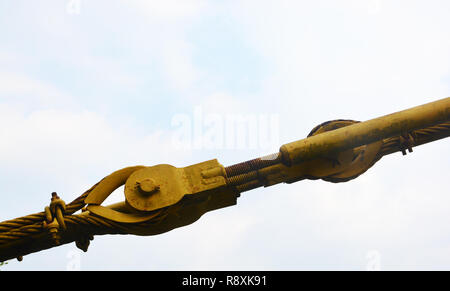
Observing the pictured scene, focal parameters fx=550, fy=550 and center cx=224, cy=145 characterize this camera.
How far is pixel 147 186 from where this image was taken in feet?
17.0

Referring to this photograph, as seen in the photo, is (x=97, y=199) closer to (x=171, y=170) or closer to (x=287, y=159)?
(x=171, y=170)

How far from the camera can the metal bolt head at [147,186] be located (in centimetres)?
516

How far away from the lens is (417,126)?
5430 millimetres

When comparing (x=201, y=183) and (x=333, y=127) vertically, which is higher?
(x=333, y=127)

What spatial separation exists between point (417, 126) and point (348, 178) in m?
0.85

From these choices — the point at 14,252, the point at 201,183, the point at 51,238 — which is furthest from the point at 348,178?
the point at 14,252

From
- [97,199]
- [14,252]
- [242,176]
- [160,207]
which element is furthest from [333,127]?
[14,252]

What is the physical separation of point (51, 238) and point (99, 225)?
464 mm

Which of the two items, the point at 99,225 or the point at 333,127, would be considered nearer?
the point at 99,225

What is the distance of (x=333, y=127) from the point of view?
560cm

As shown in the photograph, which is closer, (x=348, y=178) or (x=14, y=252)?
(x=14, y=252)

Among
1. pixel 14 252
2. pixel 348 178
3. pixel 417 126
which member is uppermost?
pixel 417 126

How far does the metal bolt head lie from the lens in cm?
516

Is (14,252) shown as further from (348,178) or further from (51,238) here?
(348,178)
